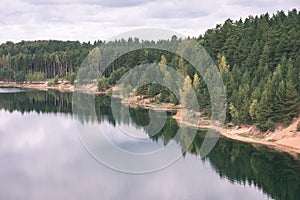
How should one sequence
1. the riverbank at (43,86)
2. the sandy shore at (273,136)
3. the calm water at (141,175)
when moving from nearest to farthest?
1. the calm water at (141,175)
2. the sandy shore at (273,136)
3. the riverbank at (43,86)

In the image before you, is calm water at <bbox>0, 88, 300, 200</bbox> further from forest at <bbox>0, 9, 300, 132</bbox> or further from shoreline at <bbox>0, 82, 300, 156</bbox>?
forest at <bbox>0, 9, 300, 132</bbox>

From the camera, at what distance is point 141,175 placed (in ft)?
134

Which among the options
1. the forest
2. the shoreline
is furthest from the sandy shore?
the forest

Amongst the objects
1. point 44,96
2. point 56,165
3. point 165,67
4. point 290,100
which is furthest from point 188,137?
point 44,96

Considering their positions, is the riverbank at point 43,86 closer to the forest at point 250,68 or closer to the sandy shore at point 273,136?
the forest at point 250,68

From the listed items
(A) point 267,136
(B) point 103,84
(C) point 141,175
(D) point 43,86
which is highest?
(B) point 103,84

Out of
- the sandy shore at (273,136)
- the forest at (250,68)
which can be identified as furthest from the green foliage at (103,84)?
the sandy shore at (273,136)

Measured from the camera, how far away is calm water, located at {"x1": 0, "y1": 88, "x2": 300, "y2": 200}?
1439 inches

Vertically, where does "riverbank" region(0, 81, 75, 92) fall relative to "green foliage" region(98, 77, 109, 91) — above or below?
below

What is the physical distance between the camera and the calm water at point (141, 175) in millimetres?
36562

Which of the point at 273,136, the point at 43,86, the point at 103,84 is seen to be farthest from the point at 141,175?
the point at 43,86

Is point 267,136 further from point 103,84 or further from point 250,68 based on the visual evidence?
point 103,84

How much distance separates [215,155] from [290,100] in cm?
991

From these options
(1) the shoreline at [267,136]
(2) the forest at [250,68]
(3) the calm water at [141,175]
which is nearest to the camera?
(3) the calm water at [141,175]
